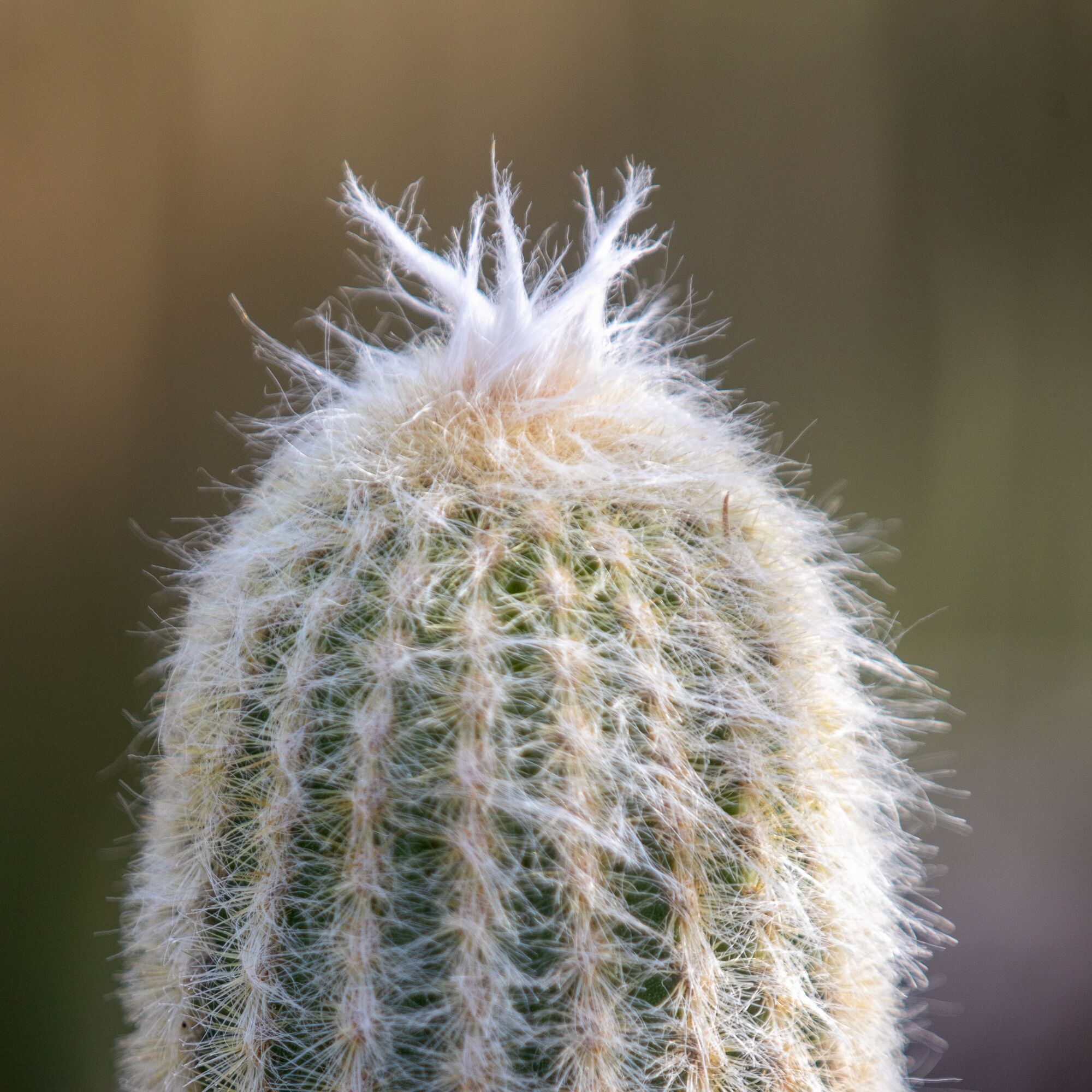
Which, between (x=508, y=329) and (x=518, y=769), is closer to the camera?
(x=518, y=769)

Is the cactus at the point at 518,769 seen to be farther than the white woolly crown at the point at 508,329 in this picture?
No

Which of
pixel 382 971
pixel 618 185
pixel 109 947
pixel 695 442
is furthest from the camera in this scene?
pixel 618 185

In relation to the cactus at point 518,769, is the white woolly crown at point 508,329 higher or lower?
higher

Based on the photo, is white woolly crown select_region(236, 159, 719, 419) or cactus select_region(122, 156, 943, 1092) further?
white woolly crown select_region(236, 159, 719, 419)

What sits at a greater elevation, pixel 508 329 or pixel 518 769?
pixel 508 329

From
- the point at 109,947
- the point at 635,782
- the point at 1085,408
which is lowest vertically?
the point at 109,947

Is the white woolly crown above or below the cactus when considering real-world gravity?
above

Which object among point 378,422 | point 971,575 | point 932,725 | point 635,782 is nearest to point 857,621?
point 932,725

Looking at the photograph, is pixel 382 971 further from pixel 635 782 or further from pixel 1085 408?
pixel 1085 408
